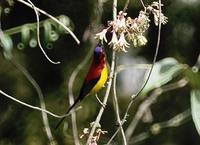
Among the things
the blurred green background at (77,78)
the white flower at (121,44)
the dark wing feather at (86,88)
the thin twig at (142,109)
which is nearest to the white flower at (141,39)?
the white flower at (121,44)

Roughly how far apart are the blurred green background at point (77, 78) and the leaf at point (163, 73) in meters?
1.63

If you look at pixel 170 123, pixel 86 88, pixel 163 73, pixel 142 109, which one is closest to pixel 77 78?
pixel 142 109

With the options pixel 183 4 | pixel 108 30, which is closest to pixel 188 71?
pixel 108 30

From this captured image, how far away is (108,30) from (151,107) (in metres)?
1.59

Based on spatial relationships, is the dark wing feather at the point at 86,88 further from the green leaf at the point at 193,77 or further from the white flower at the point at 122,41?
Result: the green leaf at the point at 193,77

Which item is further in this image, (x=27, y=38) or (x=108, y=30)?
(x=27, y=38)

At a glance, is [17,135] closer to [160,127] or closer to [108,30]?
[160,127]

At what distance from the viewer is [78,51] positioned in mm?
2676

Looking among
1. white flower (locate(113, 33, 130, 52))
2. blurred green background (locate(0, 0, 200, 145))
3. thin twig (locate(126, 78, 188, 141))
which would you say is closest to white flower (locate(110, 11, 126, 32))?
white flower (locate(113, 33, 130, 52))

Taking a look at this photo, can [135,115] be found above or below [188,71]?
below

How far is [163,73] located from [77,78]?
172cm

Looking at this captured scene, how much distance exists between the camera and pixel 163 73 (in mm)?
947

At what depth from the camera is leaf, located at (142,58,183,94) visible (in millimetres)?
924

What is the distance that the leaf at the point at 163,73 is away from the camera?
924 millimetres
